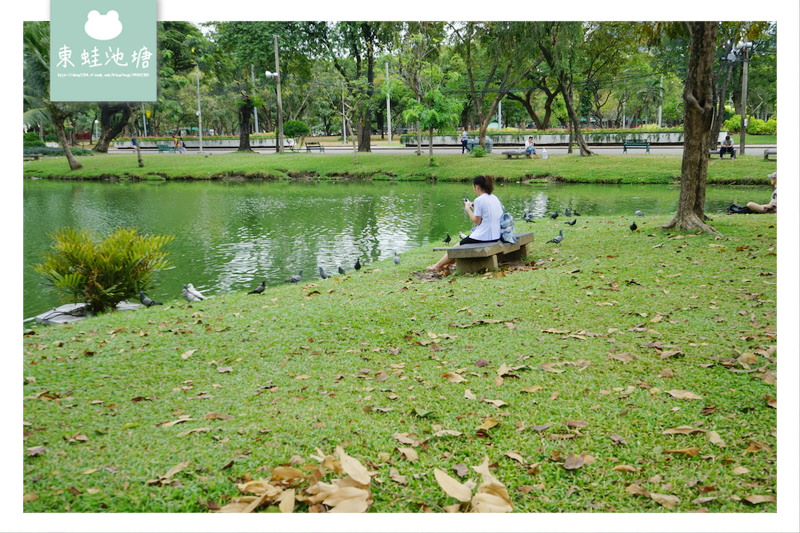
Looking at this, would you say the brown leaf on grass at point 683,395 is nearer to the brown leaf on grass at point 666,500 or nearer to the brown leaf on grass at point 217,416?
the brown leaf on grass at point 666,500

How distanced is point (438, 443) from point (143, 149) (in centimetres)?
4710

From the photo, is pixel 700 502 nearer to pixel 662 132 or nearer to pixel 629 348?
pixel 629 348

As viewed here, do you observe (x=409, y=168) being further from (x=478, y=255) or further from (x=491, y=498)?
(x=491, y=498)

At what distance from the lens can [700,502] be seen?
106 inches

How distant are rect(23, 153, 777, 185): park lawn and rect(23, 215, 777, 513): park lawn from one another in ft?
59.1

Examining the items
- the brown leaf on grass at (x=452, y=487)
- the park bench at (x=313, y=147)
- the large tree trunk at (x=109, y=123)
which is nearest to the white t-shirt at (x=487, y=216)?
the brown leaf on grass at (x=452, y=487)

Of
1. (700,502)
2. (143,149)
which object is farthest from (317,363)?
(143,149)

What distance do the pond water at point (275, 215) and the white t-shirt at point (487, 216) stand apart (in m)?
2.89

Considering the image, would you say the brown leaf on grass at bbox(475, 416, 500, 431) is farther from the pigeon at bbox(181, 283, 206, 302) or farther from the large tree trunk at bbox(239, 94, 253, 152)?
the large tree trunk at bbox(239, 94, 253, 152)

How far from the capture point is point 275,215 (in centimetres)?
1681

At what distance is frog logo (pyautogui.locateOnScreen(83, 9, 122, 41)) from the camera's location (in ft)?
10.9

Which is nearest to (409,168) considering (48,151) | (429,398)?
(48,151)

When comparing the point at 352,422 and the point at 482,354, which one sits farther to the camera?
the point at 482,354

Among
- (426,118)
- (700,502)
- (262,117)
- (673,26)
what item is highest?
(262,117)
